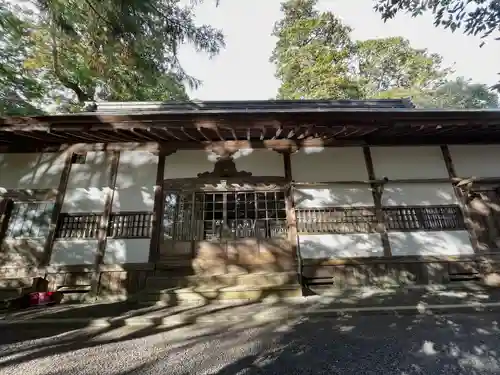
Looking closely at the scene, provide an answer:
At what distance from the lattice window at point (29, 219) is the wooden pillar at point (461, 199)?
9060 millimetres

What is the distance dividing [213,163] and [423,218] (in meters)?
4.86

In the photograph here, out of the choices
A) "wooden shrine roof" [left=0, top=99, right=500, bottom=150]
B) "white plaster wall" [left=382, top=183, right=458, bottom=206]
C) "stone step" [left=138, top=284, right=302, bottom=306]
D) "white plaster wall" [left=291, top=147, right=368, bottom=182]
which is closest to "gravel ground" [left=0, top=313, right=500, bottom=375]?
"stone step" [left=138, top=284, right=302, bottom=306]

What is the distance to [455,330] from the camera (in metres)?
3.15

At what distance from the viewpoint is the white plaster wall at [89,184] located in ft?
19.1

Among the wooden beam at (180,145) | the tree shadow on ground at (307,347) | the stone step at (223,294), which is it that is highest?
the wooden beam at (180,145)

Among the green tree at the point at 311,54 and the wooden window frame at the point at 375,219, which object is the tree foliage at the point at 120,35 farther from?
the green tree at the point at 311,54

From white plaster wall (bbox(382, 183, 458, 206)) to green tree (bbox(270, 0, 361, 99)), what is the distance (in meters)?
10.3

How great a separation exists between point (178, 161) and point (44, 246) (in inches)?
129

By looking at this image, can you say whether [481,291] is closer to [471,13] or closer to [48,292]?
[471,13]

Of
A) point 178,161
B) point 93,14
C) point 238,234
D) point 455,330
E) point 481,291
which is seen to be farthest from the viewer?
point 178,161

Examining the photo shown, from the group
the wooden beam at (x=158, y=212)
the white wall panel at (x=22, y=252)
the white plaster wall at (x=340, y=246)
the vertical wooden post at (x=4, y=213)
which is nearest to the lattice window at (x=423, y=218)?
the white plaster wall at (x=340, y=246)

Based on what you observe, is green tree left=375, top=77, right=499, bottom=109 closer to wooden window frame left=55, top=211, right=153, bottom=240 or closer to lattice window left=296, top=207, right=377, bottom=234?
A: lattice window left=296, top=207, right=377, bottom=234

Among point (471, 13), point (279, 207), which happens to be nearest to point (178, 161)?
point (279, 207)

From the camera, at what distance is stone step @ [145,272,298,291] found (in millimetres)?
5016
